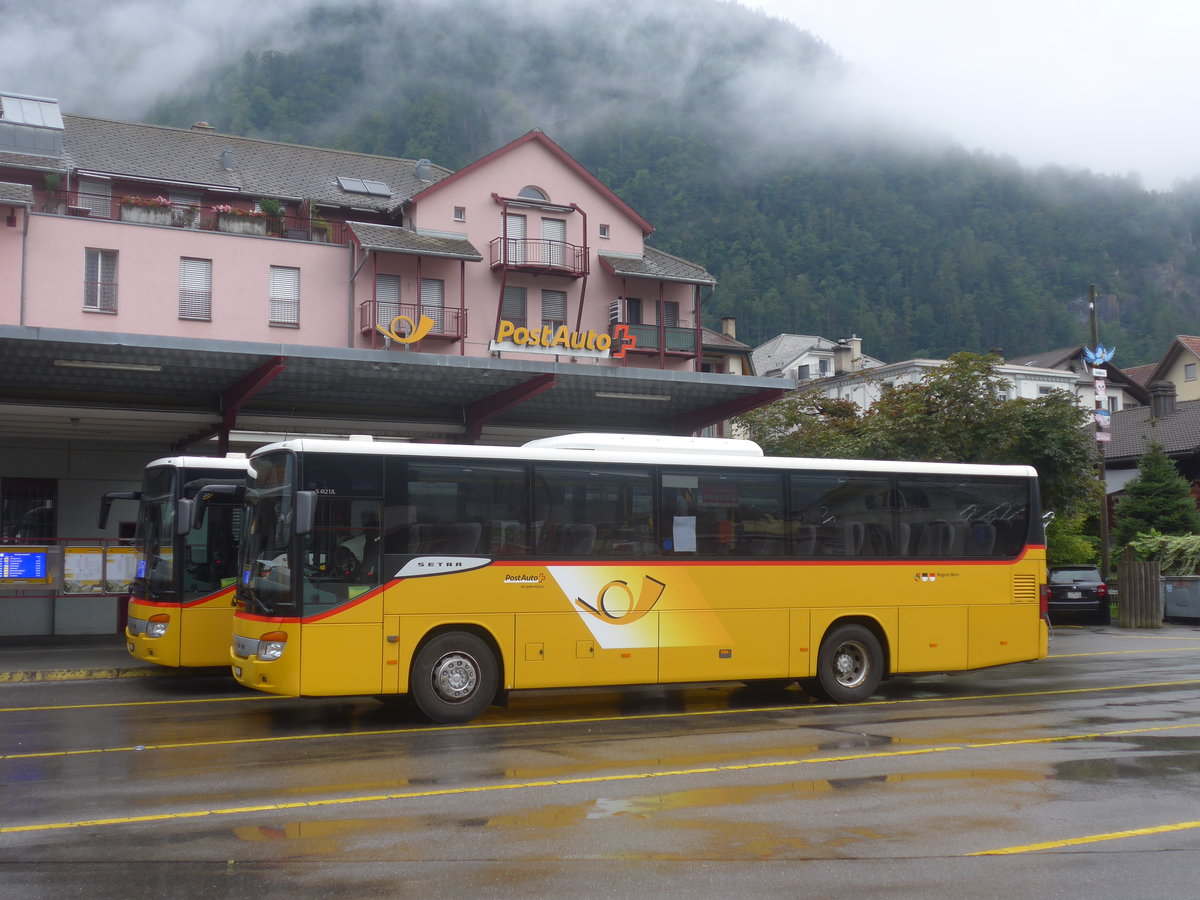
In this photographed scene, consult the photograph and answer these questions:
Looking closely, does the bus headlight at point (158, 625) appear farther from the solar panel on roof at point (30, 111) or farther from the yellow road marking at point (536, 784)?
the solar panel on roof at point (30, 111)

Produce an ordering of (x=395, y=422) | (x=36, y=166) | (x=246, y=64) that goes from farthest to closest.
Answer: (x=246, y=64), (x=36, y=166), (x=395, y=422)

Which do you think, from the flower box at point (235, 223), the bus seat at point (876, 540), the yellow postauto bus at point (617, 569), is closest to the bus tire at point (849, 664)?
the yellow postauto bus at point (617, 569)

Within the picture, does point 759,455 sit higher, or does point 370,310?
point 370,310

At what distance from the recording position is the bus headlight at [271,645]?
1218 cm

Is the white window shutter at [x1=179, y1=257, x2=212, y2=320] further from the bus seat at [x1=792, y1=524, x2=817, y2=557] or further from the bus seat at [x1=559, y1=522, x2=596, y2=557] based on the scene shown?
the bus seat at [x1=792, y1=524, x2=817, y2=557]

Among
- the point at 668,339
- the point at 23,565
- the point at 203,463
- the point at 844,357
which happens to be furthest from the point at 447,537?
the point at 844,357

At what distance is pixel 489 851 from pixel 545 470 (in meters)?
6.62

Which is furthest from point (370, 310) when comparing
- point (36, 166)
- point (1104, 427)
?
point (1104, 427)

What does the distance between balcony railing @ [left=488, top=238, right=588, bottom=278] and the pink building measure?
3.4 inches

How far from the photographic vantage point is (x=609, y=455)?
46.0 ft

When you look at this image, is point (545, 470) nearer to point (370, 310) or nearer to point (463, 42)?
point (370, 310)

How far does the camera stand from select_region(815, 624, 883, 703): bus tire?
49.4ft

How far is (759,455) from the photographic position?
48.5ft

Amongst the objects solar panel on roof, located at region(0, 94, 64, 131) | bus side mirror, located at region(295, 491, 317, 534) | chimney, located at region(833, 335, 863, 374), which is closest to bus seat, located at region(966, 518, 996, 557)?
bus side mirror, located at region(295, 491, 317, 534)
